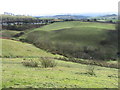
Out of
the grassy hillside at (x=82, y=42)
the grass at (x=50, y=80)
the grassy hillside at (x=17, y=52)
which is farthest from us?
the grassy hillside at (x=82, y=42)

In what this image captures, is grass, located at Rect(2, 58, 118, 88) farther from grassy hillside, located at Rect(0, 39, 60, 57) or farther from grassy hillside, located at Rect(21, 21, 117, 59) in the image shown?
grassy hillside, located at Rect(21, 21, 117, 59)

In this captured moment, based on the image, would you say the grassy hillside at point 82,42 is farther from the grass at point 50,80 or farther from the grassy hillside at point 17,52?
the grass at point 50,80

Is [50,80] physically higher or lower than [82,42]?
higher

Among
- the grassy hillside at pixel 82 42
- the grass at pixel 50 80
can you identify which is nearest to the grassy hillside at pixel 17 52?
the grassy hillside at pixel 82 42

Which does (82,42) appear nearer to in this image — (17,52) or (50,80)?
(17,52)

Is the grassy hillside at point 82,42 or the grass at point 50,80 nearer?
the grass at point 50,80

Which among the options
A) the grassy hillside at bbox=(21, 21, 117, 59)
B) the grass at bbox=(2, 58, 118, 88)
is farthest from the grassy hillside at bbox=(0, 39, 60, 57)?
the grass at bbox=(2, 58, 118, 88)

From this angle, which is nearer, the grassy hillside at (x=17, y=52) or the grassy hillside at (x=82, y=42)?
the grassy hillside at (x=17, y=52)

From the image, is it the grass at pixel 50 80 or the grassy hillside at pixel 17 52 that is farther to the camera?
the grassy hillside at pixel 17 52

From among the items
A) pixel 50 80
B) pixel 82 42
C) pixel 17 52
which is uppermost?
pixel 50 80

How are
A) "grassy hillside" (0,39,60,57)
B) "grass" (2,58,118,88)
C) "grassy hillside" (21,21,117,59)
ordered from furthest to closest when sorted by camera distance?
"grassy hillside" (21,21,117,59) → "grassy hillside" (0,39,60,57) → "grass" (2,58,118,88)

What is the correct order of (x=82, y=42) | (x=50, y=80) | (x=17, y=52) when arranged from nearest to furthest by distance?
(x=50, y=80), (x=17, y=52), (x=82, y=42)

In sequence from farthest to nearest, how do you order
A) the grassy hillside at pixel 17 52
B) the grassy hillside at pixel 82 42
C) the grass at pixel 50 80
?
the grassy hillside at pixel 82 42 → the grassy hillside at pixel 17 52 → the grass at pixel 50 80

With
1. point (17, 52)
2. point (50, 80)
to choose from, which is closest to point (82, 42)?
point (17, 52)
